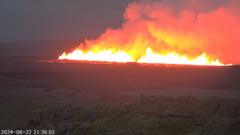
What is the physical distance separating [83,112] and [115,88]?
34.6 metres

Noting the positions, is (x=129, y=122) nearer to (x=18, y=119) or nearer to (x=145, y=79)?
(x=18, y=119)

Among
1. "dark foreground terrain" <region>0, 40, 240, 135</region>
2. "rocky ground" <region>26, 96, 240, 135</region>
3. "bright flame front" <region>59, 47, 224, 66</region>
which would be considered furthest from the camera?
"bright flame front" <region>59, 47, 224, 66</region>

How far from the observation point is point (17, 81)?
70688mm

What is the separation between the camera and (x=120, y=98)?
51.7 meters

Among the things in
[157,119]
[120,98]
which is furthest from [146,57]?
[157,119]

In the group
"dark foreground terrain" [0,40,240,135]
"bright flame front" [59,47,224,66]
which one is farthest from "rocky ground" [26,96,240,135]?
"bright flame front" [59,47,224,66]

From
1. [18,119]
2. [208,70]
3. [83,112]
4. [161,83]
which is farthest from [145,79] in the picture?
[83,112]

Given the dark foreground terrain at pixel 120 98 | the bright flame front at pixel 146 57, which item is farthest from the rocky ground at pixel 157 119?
the bright flame front at pixel 146 57

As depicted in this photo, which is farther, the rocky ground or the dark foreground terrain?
the dark foreground terrain

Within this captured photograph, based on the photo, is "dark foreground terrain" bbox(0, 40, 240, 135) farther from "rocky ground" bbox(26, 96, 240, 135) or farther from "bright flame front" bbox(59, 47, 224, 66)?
"bright flame front" bbox(59, 47, 224, 66)

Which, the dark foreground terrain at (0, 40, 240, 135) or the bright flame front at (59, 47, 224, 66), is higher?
the bright flame front at (59, 47, 224, 66)

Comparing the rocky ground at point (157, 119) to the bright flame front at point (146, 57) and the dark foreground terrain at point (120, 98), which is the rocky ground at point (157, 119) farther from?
the bright flame front at point (146, 57)

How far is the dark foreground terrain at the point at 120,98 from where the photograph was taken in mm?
24378

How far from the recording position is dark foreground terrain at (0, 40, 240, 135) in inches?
960
